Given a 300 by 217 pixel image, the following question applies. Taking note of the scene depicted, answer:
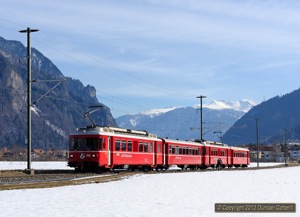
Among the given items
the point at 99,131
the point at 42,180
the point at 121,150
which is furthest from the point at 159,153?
the point at 42,180

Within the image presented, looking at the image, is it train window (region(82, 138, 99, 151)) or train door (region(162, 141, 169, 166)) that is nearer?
train window (region(82, 138, 99, 151))

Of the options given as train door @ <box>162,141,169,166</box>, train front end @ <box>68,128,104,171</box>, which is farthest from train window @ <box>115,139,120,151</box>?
train door @ <box>162,141,169,166</box>

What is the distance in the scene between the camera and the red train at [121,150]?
141 ft

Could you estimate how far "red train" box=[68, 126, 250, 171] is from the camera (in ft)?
141

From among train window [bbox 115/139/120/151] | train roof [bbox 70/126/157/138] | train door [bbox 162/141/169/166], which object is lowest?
train door [bbox 162/141/169/166]

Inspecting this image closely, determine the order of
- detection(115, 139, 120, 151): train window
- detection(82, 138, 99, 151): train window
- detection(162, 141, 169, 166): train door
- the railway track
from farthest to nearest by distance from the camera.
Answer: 1. detection(162, 141, 169, 166): train door
2. detection(115, 139, 120, 151): train window
3. detection(82, 138, 99, 151): train window
4. the railway track

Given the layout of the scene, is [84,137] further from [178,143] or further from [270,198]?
[270,198]

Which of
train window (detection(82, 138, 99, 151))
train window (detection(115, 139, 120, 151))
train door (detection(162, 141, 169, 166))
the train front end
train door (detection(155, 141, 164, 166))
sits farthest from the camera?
train door (detection(162, 141, 169, 166))

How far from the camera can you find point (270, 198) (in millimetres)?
21281

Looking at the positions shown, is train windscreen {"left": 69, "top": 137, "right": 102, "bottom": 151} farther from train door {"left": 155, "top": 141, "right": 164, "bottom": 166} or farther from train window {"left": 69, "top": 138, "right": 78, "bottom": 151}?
train door {"left": 155, "top": 141, "right": 164, "bottom": 166}

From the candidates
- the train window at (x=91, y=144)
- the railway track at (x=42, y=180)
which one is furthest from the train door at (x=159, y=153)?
the railway track at (x=42, y=180)

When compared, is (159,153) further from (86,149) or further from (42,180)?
(42,180)

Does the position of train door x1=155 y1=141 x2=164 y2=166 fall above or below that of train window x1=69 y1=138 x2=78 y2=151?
below

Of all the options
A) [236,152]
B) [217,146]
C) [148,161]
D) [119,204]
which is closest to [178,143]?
[148,161]
